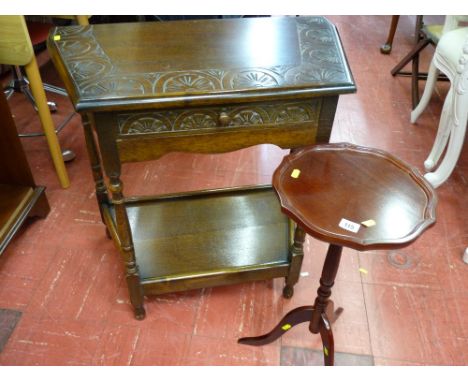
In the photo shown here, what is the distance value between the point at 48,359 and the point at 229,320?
0.66 m

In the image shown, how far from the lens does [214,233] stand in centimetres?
169

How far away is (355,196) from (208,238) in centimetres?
78

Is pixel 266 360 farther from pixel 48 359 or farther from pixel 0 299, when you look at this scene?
pixel 0 299

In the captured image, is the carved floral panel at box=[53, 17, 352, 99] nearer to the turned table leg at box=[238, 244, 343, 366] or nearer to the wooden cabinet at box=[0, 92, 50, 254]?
the turned table leg at box=[238, 244, 343, 366]

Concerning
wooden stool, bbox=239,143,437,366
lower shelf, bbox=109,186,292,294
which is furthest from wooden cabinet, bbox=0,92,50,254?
wooden stool, bbox=239,143,437,366

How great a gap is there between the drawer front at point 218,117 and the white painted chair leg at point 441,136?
51.0 inches

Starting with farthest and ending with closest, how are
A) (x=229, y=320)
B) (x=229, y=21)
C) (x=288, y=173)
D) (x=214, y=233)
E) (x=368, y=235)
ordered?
(x=214, y=233)
(x=229, y=320)
(x=229, y=21)
(x=288, y=173)
(x=368, y=235)

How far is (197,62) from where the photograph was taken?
1.13 m

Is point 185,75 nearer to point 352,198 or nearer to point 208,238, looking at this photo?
point 352,198

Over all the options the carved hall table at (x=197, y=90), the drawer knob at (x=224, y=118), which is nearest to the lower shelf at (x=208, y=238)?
the carved hall table at (x=197, y=90)

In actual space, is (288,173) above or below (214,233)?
above

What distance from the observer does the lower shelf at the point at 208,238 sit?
150 centimetres

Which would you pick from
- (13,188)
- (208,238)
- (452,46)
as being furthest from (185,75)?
(452,46)

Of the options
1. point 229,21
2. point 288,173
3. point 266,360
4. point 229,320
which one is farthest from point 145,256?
point 229,21
